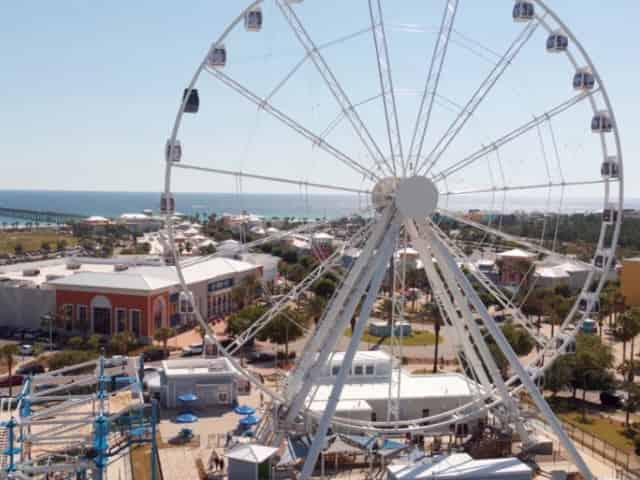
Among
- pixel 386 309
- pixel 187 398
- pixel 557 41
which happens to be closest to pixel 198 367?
pixel 187 398

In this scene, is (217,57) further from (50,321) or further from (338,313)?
(50,321)

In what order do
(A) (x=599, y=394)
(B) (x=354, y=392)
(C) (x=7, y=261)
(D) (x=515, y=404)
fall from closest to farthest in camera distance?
(D) (x=515, y=404) < (B) (x=354, y=392) < (A) (x=599, y=394) < (C) (x=7, y=261)

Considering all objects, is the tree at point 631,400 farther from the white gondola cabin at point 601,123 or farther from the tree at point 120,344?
the tree at point 120,344

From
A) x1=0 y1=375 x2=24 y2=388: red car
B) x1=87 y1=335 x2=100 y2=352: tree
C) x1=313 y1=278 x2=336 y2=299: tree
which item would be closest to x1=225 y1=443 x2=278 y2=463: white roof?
x1=0 y1=375 x2=24 y2=388: red car

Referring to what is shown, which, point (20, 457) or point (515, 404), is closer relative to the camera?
point (20, 457)

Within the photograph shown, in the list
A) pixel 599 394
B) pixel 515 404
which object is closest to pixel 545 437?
pixel 515 404

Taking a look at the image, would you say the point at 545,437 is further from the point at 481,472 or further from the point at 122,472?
the point at 122,472
